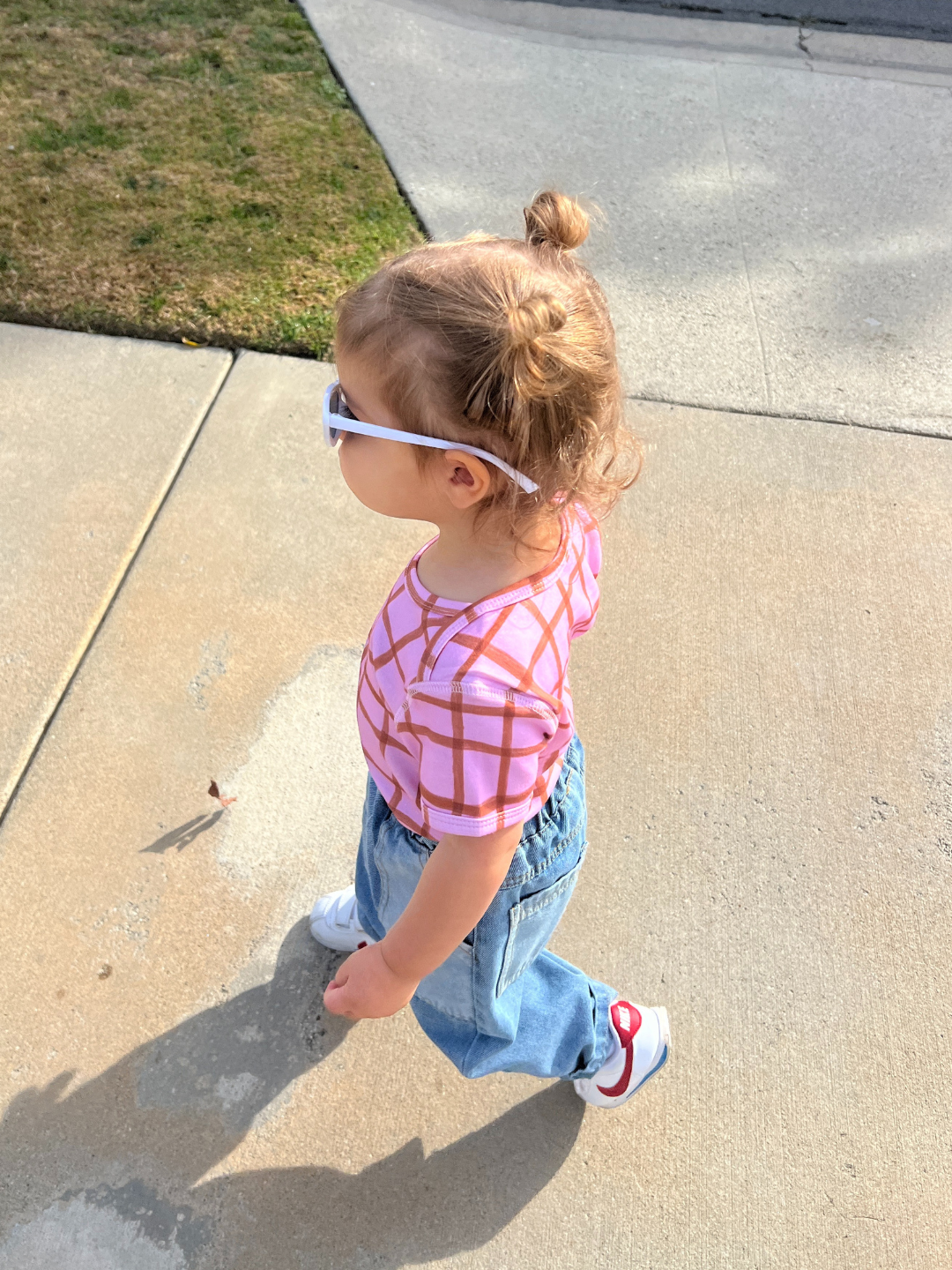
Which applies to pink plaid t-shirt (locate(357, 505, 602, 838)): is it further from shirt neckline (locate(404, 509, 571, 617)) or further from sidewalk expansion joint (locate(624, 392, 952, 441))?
sidewalk expansion joint (locate(624, 392, 952, 441))

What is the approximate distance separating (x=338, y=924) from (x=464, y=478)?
1120 mm

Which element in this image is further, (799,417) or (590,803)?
(799,417)

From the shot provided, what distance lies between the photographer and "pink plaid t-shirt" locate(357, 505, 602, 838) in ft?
3.50

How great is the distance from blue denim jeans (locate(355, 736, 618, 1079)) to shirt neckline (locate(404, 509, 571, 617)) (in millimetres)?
355

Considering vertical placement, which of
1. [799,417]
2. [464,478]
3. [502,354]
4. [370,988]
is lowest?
[799,417]

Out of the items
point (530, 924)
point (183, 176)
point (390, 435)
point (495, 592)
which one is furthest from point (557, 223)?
point (183, 176)

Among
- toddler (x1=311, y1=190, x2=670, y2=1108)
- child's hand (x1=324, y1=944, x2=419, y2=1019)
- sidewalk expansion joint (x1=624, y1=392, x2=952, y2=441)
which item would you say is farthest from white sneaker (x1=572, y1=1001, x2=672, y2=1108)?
sidewalk expansion joint (x1=624, y1=392, x2=952, y2=441)

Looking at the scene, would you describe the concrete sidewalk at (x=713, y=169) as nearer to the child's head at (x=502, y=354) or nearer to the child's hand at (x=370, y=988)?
the child's head at (x=502, y=354)

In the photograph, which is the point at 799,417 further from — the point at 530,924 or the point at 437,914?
the point at 437,914

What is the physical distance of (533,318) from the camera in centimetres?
101

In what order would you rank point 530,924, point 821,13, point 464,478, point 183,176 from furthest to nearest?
1. point 821,13
2. point 183,176
3. point 530,924
4. point 464,478

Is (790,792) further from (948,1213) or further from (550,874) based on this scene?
(550,874)

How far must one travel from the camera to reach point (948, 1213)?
1.70m

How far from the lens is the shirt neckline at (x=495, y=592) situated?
Answer: 1142 mm
